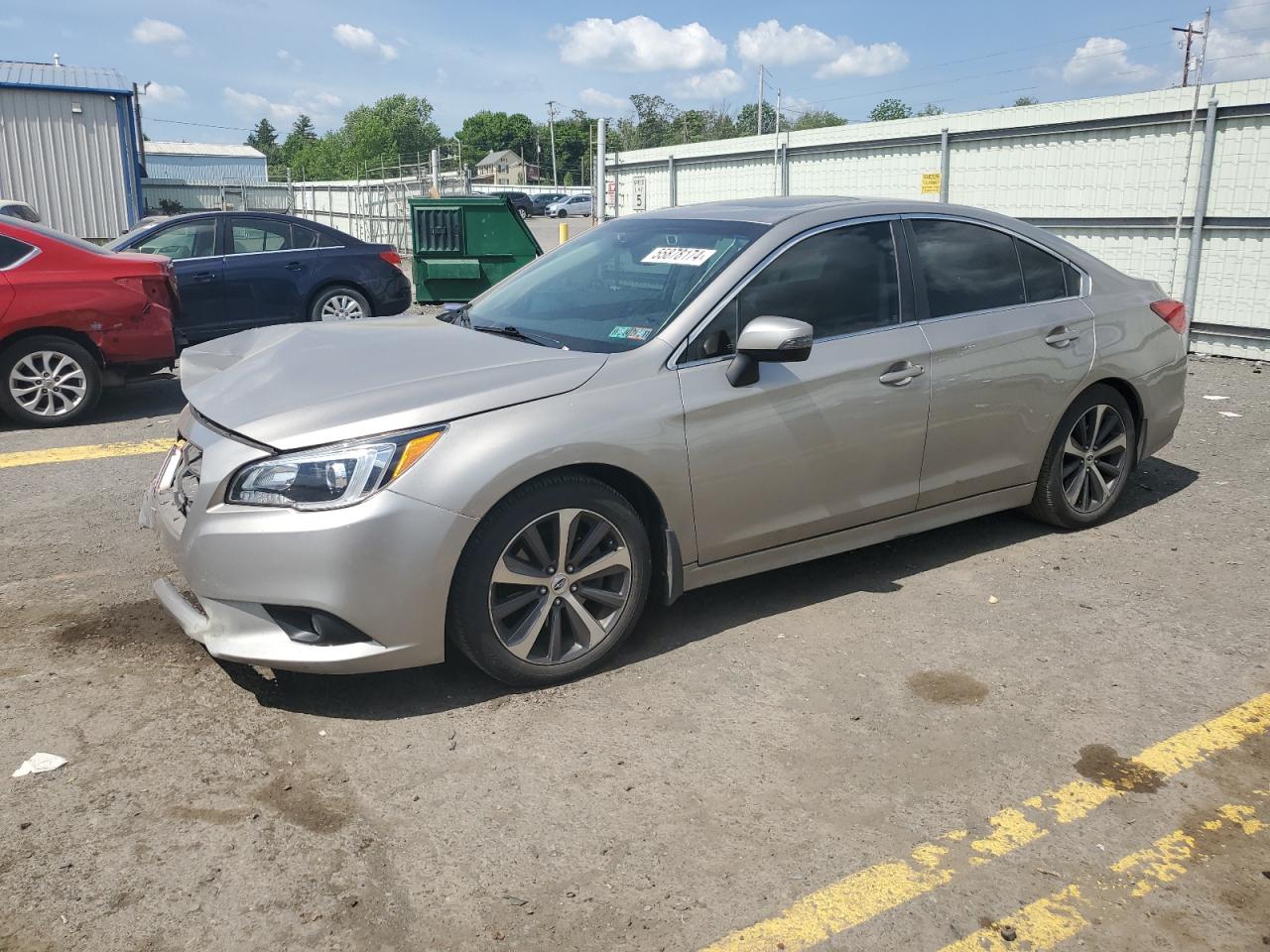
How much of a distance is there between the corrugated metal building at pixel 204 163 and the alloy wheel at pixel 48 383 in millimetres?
73413

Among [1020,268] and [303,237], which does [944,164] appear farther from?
[1020,268]

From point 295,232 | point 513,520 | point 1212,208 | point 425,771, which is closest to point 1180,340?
point 513,520

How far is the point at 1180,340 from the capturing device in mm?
5855

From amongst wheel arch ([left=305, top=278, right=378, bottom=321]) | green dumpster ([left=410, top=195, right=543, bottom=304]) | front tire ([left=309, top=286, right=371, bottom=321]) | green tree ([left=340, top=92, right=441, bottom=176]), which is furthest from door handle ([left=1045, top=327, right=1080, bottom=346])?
green tree ([left=340, top=92, right=441, bottom=176])

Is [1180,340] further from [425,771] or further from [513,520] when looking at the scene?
[425,771]

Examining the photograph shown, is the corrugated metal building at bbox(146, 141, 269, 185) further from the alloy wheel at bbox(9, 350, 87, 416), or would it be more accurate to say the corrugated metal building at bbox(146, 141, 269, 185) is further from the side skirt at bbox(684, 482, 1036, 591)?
the side skirt at bbox(684, 482, 1036, 591)

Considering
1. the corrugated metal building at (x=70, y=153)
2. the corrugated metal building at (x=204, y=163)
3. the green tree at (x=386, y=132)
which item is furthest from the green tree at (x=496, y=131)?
the corrugated metal building at (x=70, y=153)

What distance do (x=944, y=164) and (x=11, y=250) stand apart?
1034cm

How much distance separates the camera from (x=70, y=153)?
23266 millimetres

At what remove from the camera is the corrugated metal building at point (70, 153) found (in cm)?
2261

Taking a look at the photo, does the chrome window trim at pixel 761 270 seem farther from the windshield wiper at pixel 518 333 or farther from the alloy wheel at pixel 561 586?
the alloy wheel at pixel 561 586

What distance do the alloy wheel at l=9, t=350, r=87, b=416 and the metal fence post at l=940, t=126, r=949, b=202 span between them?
33.0 feet

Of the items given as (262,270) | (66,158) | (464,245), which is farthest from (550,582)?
(66,158)

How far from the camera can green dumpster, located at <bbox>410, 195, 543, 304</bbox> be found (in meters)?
13.7
